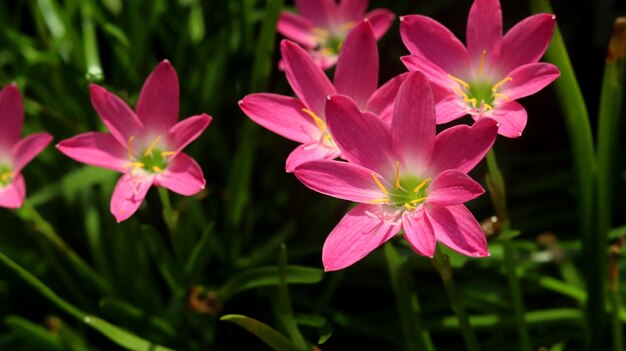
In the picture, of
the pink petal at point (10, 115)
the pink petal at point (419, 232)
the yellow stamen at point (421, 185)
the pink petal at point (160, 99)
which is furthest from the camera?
the pink petal at point (10, 115)

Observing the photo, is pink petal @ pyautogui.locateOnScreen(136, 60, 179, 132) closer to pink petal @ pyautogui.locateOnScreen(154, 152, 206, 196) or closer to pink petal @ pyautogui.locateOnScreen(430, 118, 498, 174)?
pink petal @ pyautogui.locateOnScreen(154, 152, 206, 196)

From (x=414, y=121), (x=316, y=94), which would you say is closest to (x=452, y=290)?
(x=414, y=121)

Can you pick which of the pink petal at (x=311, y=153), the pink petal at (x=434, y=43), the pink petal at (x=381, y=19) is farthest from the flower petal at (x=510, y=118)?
the pink petal at (x=381, y=19)

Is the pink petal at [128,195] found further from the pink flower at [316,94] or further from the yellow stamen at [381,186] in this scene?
the yellow stamen at [381,186]

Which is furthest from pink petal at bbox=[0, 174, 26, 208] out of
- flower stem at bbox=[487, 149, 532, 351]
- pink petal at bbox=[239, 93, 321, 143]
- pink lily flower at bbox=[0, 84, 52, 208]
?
flower stem at bbox=[487, 149, 532, 351]

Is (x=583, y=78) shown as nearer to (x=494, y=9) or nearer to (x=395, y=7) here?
(x=395, y=7)

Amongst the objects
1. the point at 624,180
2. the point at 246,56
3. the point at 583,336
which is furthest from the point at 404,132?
the point at 624,180
